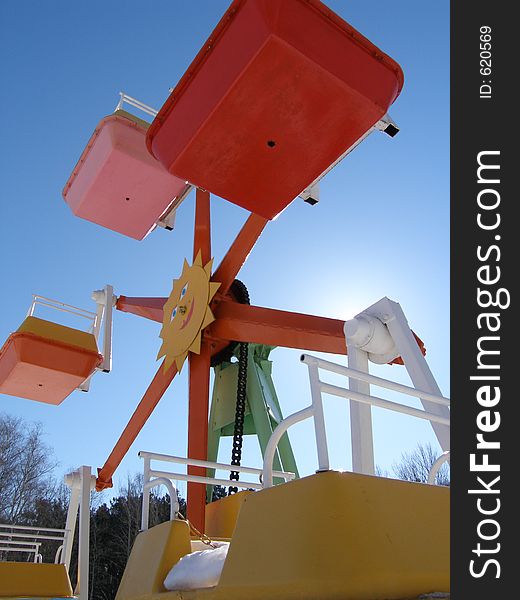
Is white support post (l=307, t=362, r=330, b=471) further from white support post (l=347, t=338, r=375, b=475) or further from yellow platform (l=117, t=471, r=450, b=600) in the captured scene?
white support post (l=347, t=338, r=375, b=475)

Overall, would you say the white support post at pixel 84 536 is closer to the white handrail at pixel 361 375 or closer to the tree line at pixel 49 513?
the white handrail at pixel 361 375

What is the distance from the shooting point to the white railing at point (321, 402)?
8.98ft

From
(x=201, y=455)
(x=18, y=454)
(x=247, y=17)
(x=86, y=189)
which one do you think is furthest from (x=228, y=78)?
(x=18, y=454)

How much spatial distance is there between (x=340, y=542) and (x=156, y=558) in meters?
1.92

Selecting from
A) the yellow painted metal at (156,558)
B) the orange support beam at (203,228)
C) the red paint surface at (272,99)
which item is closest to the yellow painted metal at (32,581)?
the yellow painted metal at (156,558)

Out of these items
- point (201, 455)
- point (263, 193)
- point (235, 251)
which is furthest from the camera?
point (235, 251)

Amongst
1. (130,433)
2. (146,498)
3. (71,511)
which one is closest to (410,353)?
(146,498)

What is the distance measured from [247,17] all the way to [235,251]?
530 centimetres

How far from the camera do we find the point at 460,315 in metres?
2.12

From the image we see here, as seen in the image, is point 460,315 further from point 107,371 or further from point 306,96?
point 107,371

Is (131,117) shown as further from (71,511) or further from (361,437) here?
(361,437)

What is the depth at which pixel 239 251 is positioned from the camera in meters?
9.69

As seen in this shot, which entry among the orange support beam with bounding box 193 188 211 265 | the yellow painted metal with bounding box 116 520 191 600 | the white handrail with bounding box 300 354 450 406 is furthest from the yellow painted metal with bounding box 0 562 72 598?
the white handrail with bounding box 300 354 450 406

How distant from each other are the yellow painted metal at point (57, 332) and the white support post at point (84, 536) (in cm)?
272
